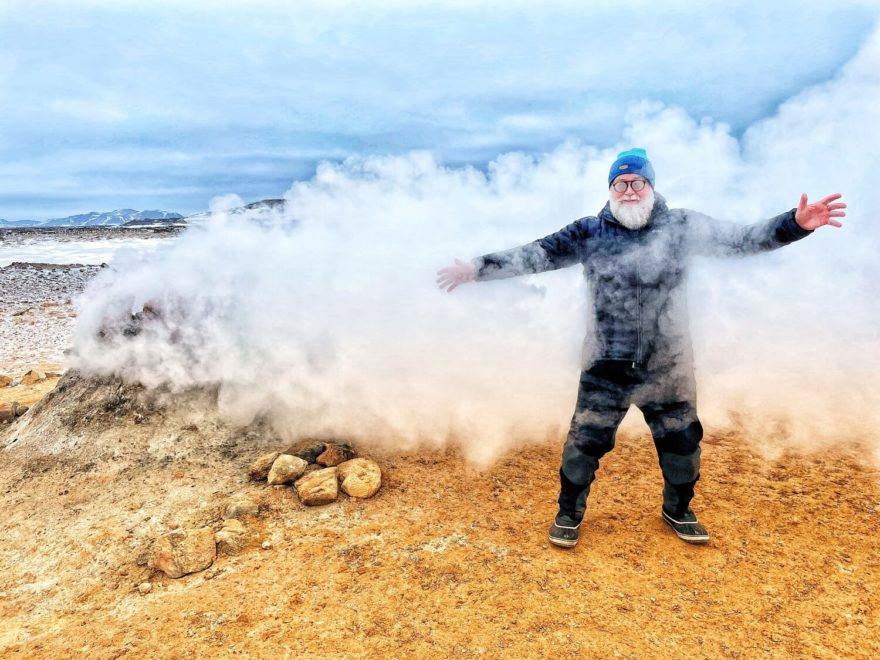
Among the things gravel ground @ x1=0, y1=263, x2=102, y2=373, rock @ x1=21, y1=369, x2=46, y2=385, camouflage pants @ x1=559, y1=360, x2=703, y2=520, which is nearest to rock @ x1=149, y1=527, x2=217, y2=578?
camouflage pants @ x1=559, y1=360, x2=703, y2=520

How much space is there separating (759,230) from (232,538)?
3433mm

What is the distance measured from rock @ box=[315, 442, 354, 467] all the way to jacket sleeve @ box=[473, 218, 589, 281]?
1905 millimetres

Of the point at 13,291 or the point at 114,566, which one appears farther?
the point at 13,291

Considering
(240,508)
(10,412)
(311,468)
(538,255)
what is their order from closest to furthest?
(538,255)
(240,508)
(311,468)
(10,412)

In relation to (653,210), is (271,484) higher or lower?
lower

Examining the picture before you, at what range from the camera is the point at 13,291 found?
16.8 metres

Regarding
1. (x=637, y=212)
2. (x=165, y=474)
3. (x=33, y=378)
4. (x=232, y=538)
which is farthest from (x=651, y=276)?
(x=33, y=378)

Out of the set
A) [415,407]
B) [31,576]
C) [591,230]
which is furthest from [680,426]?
[31,576]

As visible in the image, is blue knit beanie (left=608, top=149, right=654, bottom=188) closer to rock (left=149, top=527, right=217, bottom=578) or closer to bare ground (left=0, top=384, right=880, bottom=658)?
bare ground (left=0, top=384, right=880, bottom=658)

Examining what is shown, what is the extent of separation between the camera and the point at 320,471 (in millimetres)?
3850

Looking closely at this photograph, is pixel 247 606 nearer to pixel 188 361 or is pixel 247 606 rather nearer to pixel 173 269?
pixel 188 361

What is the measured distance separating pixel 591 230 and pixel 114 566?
11.2ft

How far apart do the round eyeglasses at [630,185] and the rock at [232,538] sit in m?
3.00

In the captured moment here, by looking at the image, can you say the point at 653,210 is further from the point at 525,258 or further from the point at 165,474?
the point at 165,474
